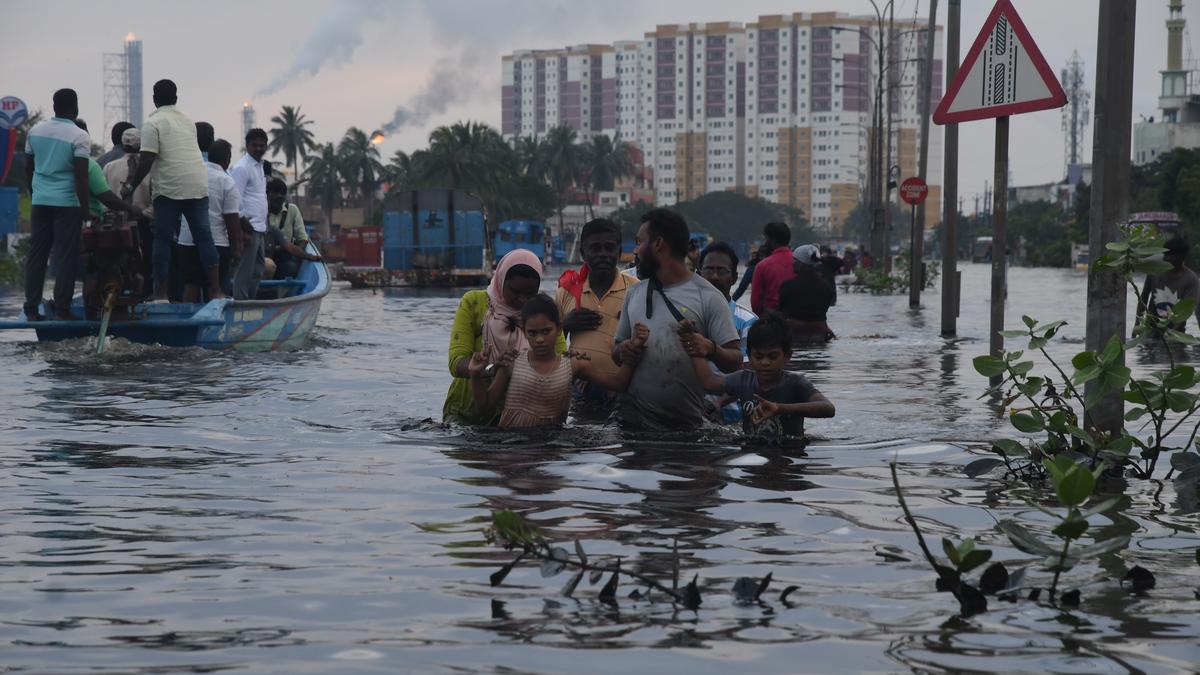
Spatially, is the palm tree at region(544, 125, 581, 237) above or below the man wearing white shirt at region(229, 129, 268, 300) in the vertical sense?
above

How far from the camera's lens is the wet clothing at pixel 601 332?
359 inches

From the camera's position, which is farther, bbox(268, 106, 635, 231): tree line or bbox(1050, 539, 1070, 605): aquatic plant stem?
bbox(268, 106, 635, 231): tree line

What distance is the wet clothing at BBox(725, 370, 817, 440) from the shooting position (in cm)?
835

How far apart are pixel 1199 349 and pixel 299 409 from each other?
10.9 meters

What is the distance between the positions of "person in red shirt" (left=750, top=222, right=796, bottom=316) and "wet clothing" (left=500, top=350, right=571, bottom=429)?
828 cm

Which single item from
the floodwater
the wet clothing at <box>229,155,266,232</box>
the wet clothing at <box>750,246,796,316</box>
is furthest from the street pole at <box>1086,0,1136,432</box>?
the wet clothing at <box>229,155,266,232</box>

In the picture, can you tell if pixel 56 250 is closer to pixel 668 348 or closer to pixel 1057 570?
pixel 668 348

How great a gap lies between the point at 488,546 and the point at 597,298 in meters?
3.92

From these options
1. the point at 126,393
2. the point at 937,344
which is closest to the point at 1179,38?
the point at 937,344

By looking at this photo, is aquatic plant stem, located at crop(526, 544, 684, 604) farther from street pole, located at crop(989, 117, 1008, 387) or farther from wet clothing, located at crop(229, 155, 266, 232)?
wet clothing, located at crop(229, 155, 266, 232)

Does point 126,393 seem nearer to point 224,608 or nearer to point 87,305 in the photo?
point 87,305

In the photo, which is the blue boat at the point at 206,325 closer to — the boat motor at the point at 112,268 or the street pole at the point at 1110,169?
the boat motor at the point at 112,268

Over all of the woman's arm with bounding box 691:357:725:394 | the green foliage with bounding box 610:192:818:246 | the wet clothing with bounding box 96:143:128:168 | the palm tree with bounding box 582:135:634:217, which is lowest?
the woman's arm with bounding box 691:357:725:394

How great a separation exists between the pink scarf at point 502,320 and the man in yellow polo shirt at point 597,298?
0.54 m
